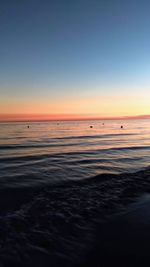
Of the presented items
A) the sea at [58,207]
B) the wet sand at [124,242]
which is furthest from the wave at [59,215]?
the wet sand at [124,242]

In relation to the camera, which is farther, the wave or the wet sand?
the wave

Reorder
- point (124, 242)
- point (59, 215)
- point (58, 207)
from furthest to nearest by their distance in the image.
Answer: point (58, 207), point (59, 215), point (124, 242)

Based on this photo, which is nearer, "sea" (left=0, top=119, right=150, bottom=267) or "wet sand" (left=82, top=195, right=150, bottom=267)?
"wet sand" (left=82, top=195, right=150, bottom=267)

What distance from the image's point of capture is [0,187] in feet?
33.7

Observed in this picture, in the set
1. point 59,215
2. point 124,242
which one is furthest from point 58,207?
point 124,242

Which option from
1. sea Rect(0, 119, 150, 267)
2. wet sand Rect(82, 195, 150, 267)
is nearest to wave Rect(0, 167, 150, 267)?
sea Rect(0, 119, 150, 267)

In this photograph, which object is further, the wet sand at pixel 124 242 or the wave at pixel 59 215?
the wave at pixel 59 215

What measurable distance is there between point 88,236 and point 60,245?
80 centimetres

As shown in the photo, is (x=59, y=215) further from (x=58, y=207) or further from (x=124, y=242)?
(x=124, y=242)

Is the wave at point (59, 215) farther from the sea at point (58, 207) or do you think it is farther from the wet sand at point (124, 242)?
the wet sand at point (124, 242)

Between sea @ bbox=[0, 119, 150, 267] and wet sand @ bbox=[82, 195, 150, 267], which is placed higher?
wet sand @ bbox=[82, 195, 150, 267]

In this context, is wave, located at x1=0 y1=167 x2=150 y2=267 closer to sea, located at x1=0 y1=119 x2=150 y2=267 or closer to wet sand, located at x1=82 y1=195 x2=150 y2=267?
sea, located at x1=0 y1=119 x2=150 y2=267

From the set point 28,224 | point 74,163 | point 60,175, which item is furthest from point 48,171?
point 28,224

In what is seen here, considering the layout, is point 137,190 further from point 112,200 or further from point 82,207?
point 82,207
